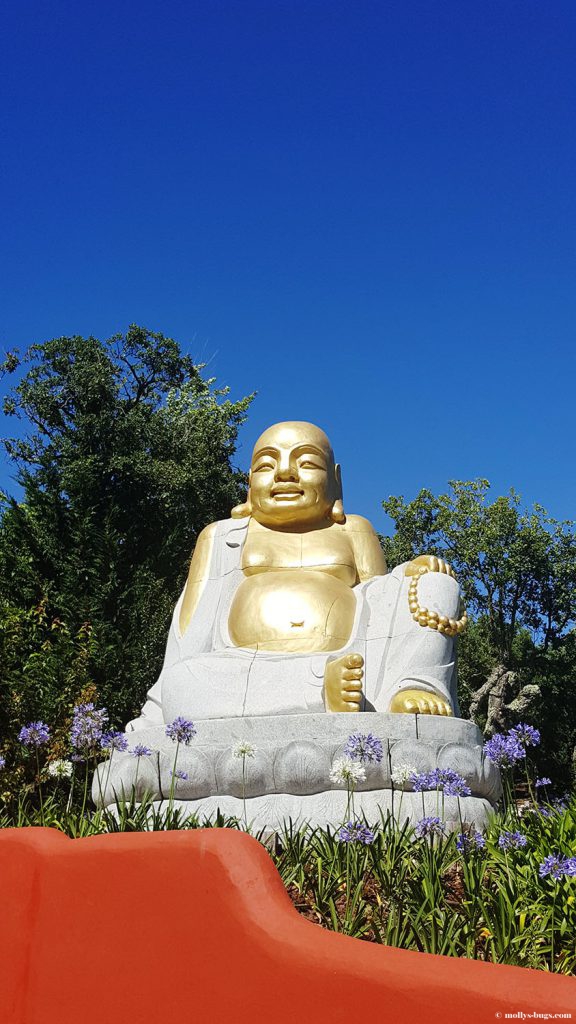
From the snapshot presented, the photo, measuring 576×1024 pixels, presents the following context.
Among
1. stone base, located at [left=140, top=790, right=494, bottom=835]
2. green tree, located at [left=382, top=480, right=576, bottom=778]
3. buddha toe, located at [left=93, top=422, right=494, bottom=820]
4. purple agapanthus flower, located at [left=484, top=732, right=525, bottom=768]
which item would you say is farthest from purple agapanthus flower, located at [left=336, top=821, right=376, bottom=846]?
green tree, located at [left=382, top=480, right=576, bottom=778]

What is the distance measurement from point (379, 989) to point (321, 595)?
17.4ft

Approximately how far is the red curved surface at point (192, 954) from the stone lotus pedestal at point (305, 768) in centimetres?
246

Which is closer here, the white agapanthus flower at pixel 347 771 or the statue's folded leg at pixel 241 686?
the white agapanthus flower at pixel 347 771

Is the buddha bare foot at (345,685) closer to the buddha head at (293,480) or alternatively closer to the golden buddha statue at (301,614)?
the golden buddha statue at (301,614)

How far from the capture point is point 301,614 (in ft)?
25.1

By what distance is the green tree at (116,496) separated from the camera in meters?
13.5

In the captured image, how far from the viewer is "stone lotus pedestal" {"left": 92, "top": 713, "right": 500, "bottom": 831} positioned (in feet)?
19.5

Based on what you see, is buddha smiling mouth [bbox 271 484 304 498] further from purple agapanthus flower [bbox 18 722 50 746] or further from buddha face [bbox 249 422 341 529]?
purple agapanthus flower [bbox 18 722 50 746]

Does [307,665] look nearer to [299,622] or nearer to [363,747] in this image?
[299,622]

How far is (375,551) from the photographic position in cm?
855

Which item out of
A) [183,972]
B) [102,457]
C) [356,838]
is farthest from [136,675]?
[183,972]

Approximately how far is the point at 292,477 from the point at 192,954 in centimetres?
601

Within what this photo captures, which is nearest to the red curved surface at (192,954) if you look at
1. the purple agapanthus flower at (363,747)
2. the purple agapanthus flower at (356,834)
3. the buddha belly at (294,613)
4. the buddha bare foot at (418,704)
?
the purple agapanthus flower at (356,834)

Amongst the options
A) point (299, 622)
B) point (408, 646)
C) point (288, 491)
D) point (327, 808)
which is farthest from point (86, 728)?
point (288, 491)
